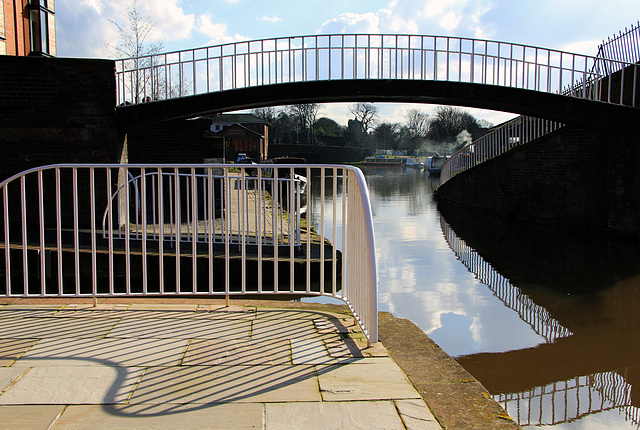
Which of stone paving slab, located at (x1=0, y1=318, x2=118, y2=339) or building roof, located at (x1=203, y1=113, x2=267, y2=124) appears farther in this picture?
building roof, located at (x1=203, y1=113, x2=267, y2=124)

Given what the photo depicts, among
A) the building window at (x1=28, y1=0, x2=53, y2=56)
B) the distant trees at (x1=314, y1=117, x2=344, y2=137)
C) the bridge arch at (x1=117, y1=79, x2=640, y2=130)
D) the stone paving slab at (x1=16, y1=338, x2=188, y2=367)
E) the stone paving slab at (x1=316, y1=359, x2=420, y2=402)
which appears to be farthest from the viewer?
the distant trees at (x1=314, y1=117, x2=344, y2=137)

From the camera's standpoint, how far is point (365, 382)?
283 cm

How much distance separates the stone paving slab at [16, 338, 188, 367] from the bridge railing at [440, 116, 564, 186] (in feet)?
50.1

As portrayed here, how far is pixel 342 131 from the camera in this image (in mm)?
105875

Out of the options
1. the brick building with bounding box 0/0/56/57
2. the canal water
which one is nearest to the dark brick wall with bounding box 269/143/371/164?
the brick building with bounding box 0/0/56/57

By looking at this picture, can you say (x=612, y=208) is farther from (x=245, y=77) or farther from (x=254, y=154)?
(x=254, y=154)

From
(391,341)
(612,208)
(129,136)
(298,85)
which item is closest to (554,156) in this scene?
(612,208)

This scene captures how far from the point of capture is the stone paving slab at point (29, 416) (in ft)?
7.55

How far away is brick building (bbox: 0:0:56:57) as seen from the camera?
42.8 feet

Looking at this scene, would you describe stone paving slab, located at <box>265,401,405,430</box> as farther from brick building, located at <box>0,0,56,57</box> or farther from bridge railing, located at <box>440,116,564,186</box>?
bridge railing, located at <box>440,116,564,186</box>

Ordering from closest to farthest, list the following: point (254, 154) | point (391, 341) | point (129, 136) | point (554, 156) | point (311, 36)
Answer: point (391, 341)
point (311, 36)
point (129, 136)
point (554, 156)
point (254, 154)

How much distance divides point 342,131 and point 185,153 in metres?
93.5

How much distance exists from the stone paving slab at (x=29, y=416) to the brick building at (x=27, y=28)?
41.9ft

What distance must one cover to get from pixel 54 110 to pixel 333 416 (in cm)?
1043
